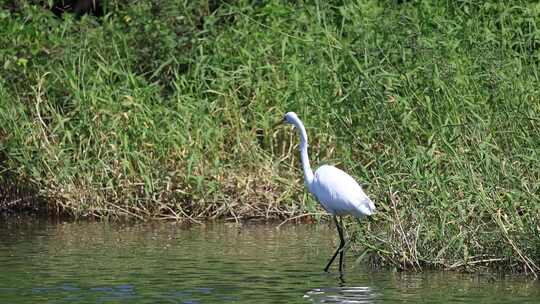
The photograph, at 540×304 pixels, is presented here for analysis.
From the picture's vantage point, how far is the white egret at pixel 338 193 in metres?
10.5

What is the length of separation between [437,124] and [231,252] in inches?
85.3

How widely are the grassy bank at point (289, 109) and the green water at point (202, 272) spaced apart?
33 cm

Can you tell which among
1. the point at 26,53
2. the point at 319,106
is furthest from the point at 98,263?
the point at 26,53

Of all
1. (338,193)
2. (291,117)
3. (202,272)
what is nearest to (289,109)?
(291,117)

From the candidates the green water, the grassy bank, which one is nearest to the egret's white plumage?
the grassy bank

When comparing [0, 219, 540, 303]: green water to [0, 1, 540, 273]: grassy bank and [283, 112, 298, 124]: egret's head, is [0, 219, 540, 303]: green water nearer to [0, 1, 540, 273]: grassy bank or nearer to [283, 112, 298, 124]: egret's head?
[0, 1, 540, 273]: grassy bank

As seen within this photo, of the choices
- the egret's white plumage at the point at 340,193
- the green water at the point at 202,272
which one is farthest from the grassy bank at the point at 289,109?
the green water at the point at 202,272

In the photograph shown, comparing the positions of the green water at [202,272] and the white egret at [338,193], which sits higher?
the white egret at [338,193]

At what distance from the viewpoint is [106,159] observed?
13.9m

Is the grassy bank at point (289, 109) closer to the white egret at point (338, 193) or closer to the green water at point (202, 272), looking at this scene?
the white egret at point (338, 193)

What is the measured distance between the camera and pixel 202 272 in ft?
34.9

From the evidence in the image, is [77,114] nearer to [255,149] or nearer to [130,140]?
[130,140]

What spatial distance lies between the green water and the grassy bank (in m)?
0.33

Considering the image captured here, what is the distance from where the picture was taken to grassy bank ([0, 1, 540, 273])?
10.2 meters
